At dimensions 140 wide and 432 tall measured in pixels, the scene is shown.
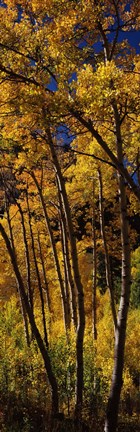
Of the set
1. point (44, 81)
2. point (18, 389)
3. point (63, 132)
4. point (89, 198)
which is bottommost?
point (18, 389)

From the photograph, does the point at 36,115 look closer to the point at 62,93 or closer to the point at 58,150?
the point at 62,93

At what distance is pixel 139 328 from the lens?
18.5 meters

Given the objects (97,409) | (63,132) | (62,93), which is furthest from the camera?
(97,409)

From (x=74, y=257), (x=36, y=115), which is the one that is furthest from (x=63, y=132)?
(x=74, y=257)

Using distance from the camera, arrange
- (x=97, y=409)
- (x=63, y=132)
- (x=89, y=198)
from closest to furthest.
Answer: (x=63, y=132) → (x=97, y=409) → (x=89, y=198)

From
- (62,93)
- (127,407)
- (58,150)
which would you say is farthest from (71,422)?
(58,150)

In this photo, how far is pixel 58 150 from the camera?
11758mm

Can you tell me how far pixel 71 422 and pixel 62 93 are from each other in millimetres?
5485

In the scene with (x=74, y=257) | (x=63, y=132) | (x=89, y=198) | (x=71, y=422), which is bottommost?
(x=71, y=422)

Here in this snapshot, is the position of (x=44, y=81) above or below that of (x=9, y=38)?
below

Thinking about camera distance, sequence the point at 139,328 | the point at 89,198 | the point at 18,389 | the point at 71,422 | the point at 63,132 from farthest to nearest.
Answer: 1. the point at 139,328
2. the point at 89,198
3. the point at 18,389
4. the point at 71,422
5. the point at 63,132

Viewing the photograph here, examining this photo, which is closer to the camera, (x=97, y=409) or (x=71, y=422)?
(x=71, y=422)

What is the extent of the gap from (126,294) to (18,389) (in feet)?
15.0

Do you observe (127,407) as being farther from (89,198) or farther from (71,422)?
(89,198)
